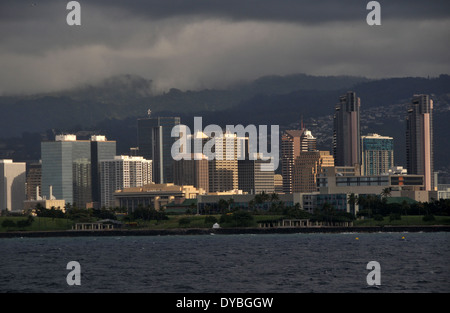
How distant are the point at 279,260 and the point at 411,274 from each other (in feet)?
114

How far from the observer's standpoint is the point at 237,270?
14038 cm

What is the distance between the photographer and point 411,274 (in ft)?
427

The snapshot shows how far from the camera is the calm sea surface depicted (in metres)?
117

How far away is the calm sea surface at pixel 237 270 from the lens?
117312mm
